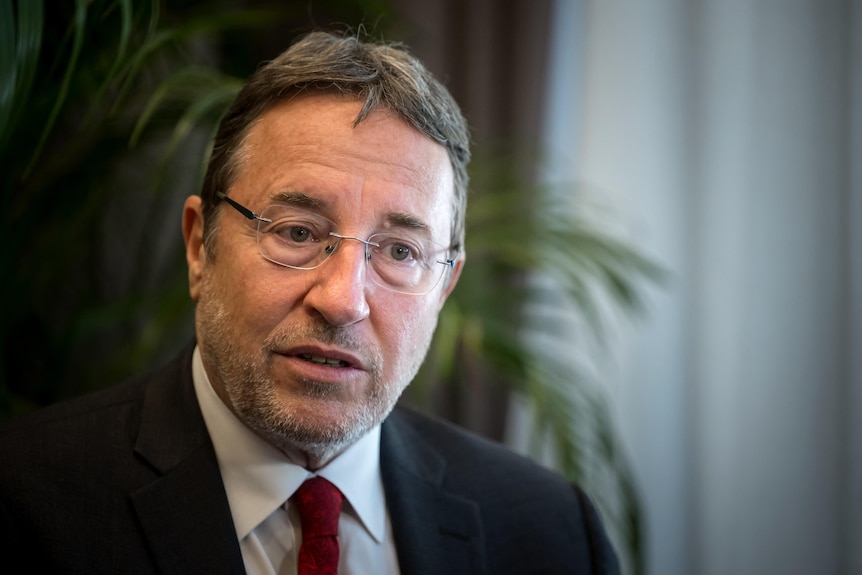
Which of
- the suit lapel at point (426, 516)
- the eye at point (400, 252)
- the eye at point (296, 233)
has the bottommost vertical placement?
the suit lapel at point (426, 516)

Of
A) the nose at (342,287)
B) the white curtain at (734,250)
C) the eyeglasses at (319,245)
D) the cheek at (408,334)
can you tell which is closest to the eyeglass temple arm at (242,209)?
the eyeglasses at (319,245)

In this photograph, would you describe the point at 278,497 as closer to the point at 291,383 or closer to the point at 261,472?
the point at 261,472

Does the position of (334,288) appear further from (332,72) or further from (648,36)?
(648,36)

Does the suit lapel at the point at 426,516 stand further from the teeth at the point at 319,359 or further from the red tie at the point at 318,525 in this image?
the teeth at the point at 319,359

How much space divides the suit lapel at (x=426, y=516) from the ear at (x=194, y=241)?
16.5 inches

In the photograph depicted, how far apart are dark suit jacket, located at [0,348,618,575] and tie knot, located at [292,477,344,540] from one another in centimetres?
11

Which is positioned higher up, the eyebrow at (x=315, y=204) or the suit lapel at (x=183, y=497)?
the eyebrow at (x=315, y=204)

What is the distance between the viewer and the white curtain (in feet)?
7.03

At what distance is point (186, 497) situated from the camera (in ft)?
3.68

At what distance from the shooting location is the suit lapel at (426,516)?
126cm

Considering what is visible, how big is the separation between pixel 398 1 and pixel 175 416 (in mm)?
1730

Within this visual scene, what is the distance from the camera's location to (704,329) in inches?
93.2

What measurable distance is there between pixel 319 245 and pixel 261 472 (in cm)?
36

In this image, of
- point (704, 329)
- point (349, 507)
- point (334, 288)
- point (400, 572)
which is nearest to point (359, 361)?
point (334, 288)
